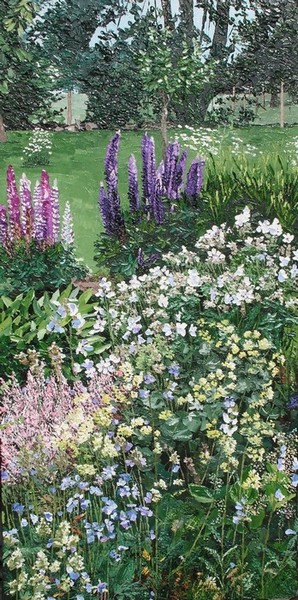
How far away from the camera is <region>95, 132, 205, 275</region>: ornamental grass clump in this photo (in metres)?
6.17

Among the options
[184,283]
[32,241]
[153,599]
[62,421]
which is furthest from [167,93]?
[153,599]

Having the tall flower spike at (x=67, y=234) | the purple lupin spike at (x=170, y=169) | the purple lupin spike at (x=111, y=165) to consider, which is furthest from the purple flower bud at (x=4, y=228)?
the purple lupin spike at (x=170, y=169)

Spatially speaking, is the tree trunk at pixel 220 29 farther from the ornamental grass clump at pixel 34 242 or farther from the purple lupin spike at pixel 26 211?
the purple lupin spike at pixel 26 211

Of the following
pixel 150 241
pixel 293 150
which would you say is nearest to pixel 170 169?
pixel 150 241

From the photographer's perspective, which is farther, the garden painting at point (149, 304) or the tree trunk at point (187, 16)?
the tree trunk at point (187, 16)

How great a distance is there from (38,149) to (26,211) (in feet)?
3.81

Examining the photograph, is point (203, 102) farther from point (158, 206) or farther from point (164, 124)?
point (158, 206)

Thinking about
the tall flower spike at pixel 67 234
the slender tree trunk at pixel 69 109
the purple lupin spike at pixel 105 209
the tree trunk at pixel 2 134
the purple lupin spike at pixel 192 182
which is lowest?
the tall flower spike at pixel 67 234

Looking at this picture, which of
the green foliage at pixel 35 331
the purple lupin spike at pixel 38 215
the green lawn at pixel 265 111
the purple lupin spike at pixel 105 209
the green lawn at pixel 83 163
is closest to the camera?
the green foliage at pixel 35 331

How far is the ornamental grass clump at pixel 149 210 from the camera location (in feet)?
20.2

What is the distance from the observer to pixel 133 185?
248 inches

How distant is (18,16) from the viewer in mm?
6820

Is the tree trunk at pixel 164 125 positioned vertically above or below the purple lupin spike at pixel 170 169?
above

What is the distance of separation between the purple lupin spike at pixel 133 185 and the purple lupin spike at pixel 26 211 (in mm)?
743
